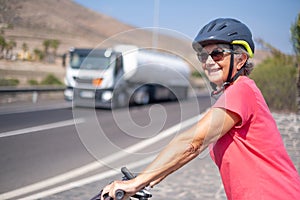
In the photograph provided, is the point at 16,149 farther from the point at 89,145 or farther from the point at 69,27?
the point at 89,145

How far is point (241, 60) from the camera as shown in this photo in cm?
193

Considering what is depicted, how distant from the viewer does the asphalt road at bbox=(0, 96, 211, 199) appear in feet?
7.61

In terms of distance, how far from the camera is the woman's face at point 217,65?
74.2 inches

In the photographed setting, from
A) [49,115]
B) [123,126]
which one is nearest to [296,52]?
[49,115]

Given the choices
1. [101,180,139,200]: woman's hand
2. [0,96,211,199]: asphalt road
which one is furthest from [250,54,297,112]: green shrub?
[101,180,139,200]: woman's hand

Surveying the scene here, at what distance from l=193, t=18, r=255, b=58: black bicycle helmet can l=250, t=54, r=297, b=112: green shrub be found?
49.3 ft

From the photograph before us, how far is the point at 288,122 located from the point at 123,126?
11.8 meters

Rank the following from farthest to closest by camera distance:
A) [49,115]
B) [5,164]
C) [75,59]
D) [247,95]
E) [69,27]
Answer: [75,59] < [49,115] < [69,27] < [5,164] < [247,95]

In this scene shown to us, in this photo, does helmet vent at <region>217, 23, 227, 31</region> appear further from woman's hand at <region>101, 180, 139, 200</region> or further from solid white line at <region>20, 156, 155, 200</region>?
solid white line at <region>20, 156, 155, 200</region>

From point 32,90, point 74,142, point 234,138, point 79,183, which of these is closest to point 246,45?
point 234,138

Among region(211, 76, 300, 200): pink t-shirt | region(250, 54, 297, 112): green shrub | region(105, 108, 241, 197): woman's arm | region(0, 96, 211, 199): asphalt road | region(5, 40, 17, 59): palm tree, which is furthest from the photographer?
region(250, 54, 297, 112): green shrub

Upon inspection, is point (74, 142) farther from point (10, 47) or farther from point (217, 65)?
point (217, 65)

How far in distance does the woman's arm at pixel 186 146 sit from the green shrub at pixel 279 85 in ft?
50.5

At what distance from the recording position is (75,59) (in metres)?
18.7
